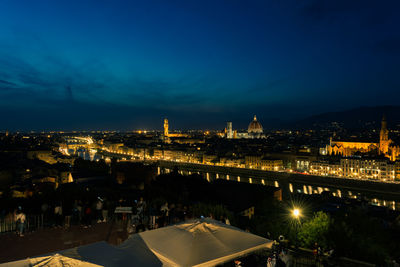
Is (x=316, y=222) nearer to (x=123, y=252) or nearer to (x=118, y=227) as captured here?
(x=123, y=252)

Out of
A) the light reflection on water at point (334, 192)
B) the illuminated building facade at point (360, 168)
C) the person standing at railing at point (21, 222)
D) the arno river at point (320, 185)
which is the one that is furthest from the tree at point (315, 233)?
the illuminated building facade at point (360, 168)

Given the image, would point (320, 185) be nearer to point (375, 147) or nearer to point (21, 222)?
point (375, 147)

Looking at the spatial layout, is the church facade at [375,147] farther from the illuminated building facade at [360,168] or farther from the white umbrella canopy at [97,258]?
the white umbrella canopy at [97,258]

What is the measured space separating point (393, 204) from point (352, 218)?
24.9 metres

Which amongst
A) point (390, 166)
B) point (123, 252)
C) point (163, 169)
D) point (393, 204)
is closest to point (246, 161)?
point (163, 169)

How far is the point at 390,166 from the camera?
38219 millimetres

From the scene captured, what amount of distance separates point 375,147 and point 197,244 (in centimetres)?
6530

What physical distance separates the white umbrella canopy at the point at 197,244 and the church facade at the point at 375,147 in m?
53.0

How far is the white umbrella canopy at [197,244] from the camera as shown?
11.4ft

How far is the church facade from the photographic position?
51.6m

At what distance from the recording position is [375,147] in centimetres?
5900

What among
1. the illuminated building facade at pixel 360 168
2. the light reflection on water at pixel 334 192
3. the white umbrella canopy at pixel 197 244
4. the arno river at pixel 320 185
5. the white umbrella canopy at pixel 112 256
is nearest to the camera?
the white umbrella canopy at pixel 112 256

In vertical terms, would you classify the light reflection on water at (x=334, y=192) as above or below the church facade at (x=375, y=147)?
below

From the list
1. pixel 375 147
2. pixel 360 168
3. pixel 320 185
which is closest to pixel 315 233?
pixel 320 185
